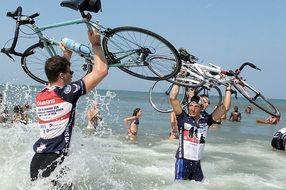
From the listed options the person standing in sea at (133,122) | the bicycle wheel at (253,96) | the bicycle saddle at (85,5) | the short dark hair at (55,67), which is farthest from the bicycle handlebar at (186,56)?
the person standing in sea at (133,122)

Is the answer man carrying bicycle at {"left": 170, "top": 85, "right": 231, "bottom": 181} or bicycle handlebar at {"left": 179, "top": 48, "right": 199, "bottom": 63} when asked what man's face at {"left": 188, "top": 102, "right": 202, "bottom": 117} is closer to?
man carrying bicycle at {"left": 170, "top": 85, "right": 231, "bottom": 181}

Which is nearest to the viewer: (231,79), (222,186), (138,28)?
(138,28)

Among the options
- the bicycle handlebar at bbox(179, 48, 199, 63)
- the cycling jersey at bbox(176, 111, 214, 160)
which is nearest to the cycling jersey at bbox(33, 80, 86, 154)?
the cycling jersey at bbox(176, 111, 214, 160)

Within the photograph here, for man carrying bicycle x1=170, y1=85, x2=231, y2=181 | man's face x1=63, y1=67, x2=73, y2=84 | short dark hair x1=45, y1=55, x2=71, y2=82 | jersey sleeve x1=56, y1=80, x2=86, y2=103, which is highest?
short dark hair x1=45, y1=55, x2=71, y2=82

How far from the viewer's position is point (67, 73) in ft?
13.7

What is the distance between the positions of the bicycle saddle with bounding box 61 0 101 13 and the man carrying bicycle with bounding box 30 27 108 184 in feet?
2.24

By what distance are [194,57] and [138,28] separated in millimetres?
2165

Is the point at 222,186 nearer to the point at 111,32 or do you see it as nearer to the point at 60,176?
the point at 111,32

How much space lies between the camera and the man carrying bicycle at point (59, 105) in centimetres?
407

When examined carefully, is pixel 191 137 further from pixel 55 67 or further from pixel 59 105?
pixel 55 67

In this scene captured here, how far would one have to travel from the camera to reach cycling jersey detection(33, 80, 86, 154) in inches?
160

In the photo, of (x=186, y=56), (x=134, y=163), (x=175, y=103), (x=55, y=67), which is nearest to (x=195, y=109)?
(x=175, y=103)

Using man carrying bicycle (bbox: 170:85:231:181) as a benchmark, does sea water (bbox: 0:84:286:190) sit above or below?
below

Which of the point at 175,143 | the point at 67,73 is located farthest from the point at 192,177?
the point at 175,143
